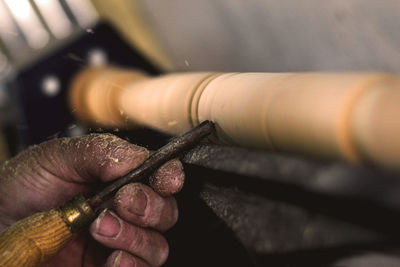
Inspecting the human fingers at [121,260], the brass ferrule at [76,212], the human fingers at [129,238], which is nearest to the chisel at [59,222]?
the brass ferrule at [76,212]

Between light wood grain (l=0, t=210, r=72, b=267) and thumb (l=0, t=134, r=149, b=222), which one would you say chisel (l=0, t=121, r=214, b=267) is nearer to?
light wood grain (l=0, t=210, r=72, b=267)

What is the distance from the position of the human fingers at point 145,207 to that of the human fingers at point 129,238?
0.03 metres

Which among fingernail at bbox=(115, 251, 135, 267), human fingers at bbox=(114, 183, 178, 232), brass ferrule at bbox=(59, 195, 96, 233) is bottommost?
fingernail at bbox=(115, 251, 135, 267)

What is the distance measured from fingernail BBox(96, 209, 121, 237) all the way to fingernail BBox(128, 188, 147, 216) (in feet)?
0.18

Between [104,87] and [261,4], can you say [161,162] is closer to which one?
[104,87]

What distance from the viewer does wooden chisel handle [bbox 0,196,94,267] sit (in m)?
0.74

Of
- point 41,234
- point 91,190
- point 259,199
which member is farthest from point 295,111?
point 91,190

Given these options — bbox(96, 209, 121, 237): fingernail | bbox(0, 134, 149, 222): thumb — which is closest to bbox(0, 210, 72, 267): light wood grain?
bbox(96, 209, 121, 237): fingernail

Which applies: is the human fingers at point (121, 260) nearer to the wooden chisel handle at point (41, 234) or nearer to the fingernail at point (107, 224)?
the fingernail at point (107, 224)

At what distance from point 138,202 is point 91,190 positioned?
0.32m

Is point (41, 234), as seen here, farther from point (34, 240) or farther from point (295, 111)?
point (295, 111)

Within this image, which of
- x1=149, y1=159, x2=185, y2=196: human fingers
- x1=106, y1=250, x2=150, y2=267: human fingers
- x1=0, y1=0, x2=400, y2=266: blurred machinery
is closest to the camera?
x1=0, y1=0, x2=400, y2=266: blurred machinery

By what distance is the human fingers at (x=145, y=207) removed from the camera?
0.86 meters

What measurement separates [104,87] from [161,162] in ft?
2.64
